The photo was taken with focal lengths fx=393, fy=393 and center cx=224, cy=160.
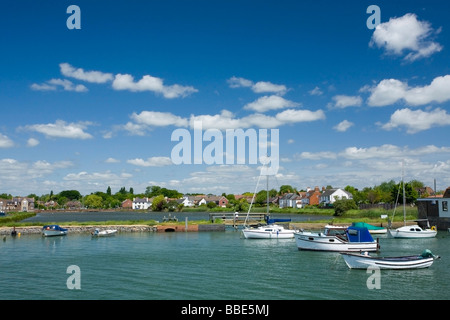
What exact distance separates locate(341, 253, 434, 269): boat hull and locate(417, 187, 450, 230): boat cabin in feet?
122

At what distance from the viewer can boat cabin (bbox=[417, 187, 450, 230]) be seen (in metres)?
62.0

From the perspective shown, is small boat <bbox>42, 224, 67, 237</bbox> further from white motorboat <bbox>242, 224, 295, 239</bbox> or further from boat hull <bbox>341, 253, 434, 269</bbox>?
boat hull <bbox>341, 253, 434, 269</bbox>

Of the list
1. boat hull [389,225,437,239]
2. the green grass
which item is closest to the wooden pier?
the green grass

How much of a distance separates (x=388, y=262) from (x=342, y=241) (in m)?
10.7

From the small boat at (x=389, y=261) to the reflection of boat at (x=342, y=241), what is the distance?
26.5 ft

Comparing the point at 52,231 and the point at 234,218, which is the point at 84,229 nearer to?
the point at 52,231

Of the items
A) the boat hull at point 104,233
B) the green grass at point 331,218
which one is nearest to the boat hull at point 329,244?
the green grass at point 331,218

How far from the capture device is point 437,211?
6378 cm

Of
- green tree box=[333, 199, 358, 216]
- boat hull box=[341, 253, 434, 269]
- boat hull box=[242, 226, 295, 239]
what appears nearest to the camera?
boat hull box=[341, 253, 434, 269]

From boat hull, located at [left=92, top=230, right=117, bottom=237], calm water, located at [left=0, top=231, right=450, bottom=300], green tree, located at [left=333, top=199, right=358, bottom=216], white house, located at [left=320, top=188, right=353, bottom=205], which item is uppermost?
white house, located at [left=320, top=188, right=353, bottom=205]

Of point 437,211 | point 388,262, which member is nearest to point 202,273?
point 388,262

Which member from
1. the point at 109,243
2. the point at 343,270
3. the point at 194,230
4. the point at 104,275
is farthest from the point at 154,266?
the point at 194,230

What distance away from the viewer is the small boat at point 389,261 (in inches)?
1153
